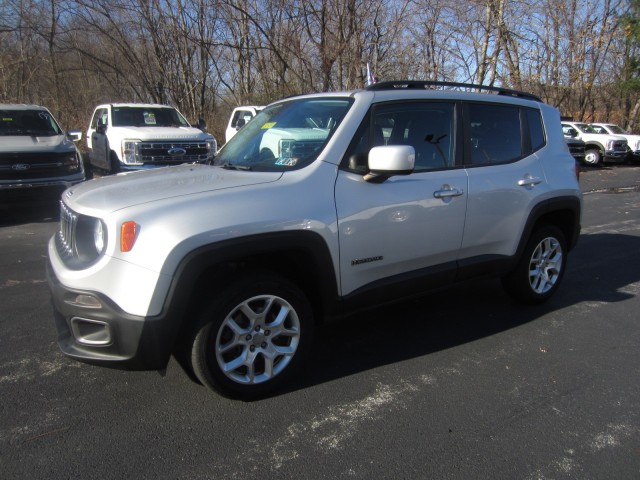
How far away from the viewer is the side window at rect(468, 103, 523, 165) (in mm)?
4039

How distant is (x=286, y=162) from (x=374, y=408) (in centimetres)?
163

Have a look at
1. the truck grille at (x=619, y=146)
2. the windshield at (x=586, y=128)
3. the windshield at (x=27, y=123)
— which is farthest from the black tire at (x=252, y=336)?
the windshield at (x=586, y=128)

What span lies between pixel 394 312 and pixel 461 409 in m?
1.57

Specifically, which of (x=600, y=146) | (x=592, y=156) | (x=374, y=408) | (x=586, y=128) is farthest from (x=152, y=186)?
(x=586, y=128)

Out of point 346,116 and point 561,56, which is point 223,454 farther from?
point 561,56

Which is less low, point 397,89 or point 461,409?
point 397,89

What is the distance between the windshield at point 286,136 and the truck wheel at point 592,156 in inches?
813

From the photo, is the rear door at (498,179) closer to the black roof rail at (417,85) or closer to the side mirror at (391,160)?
the black roof rail at (417,85)

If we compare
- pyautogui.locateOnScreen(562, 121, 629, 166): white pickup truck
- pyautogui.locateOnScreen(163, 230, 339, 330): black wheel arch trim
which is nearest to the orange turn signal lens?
pyautogui.locateOnScreen(163, 230, 339, 330): black wheel arch trim

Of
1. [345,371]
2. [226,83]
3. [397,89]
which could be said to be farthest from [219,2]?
[345,371]

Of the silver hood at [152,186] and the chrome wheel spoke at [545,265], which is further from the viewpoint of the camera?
the chrome wheel spoke at [545,265]

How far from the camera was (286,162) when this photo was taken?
10.9 ft

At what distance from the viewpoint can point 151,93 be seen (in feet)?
68.8

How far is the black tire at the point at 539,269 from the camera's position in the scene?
14.8 ft
